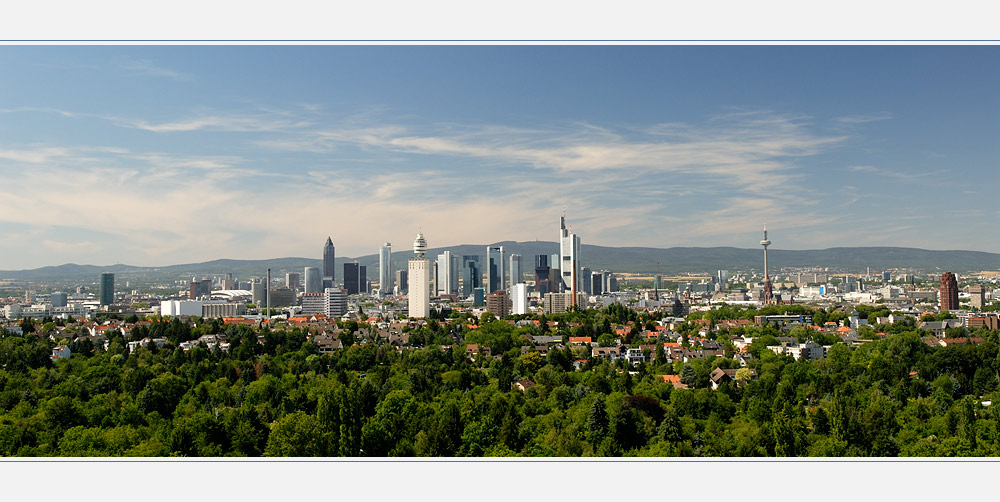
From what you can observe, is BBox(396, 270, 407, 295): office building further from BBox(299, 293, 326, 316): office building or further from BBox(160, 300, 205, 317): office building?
BBox(160, 300, 205, 317): office building

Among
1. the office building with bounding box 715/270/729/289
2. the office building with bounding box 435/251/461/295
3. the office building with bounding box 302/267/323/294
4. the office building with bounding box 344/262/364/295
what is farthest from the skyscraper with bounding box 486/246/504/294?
the office building with bounding box 715/270/729/289

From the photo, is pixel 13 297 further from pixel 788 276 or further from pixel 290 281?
pixel 788 276

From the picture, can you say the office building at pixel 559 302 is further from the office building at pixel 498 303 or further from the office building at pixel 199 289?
the office building at pixel 199 289

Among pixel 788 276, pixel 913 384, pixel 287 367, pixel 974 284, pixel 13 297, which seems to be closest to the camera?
pixel 913 384

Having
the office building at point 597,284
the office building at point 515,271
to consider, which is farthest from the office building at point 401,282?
the office building at point 597,284

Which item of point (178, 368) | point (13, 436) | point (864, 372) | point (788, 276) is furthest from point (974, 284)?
point (13, 436)

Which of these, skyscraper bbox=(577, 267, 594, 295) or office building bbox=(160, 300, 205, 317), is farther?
skyscraper bbox=(577, 267, 594, 295)

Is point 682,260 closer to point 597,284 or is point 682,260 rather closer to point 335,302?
point 597,284
